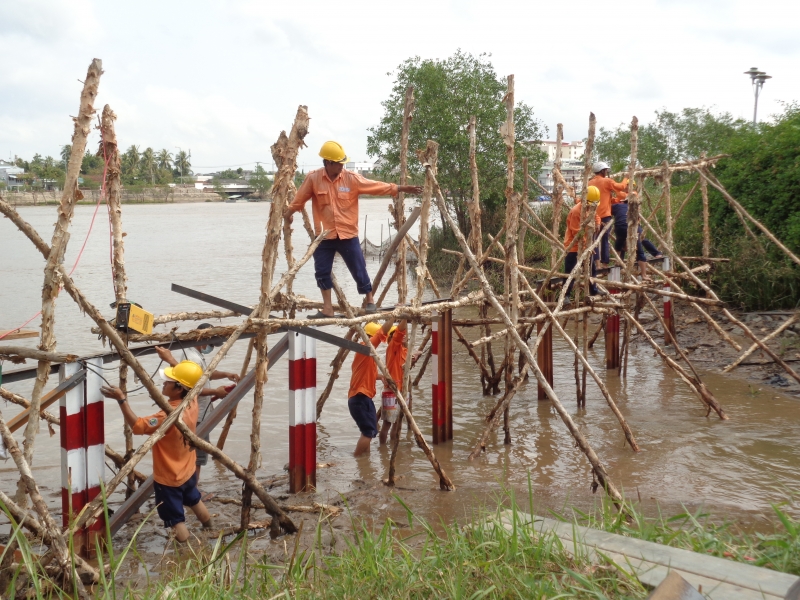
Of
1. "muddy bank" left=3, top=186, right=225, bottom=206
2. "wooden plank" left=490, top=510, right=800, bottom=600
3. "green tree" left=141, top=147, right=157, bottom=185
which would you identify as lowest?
"wooden plank" left=490, top=510, right=800, bottom=600

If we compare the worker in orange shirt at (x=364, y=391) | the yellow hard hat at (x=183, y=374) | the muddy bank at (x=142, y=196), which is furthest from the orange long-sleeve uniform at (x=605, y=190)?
the muddy bank at (x=142, y=196)

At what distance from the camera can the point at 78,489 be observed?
16.1 feet

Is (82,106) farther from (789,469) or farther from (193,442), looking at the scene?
(789,469)

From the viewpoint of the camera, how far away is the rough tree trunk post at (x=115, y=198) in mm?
5984

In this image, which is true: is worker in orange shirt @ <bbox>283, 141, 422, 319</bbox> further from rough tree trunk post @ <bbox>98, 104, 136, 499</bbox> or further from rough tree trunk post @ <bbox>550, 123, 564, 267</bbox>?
rough tree trunk post @ <bbox>550, 123, 564, 267</bbox>

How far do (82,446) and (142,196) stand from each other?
3229 inches

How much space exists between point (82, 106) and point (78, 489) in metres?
2.44

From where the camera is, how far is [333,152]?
6766mm

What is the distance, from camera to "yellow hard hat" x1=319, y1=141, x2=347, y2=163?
674cm

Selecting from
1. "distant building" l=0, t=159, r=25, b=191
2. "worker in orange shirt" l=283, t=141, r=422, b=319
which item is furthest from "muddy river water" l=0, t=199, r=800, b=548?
"distant building" l=0, t=159, r=25, b=191

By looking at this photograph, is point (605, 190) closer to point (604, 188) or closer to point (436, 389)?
point (604, 188)

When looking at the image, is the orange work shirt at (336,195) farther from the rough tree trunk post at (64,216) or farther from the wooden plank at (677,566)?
the wooden plank at (677,566)

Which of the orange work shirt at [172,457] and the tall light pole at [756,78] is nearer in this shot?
the orange work shirt at [172,457]

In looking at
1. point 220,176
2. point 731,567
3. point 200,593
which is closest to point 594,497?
point 731,567
